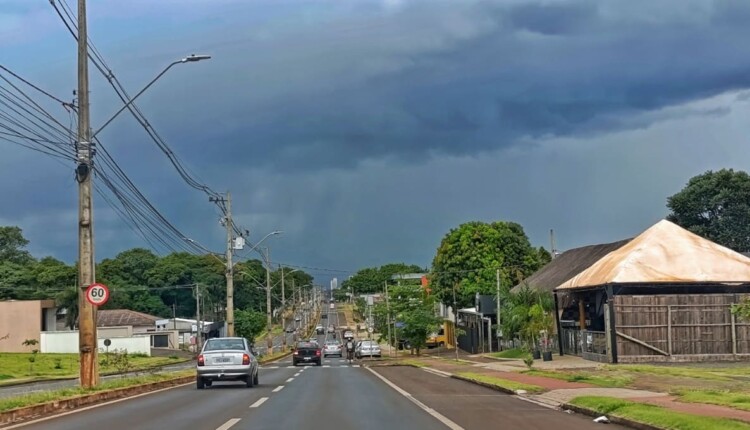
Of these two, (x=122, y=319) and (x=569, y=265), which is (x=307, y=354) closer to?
(x=569, y=265)

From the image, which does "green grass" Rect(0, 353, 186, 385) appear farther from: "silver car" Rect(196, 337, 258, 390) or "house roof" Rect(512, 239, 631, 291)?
"house roof" Rect(512, 239, 631, 291)

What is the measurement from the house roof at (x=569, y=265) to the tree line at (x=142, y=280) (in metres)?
56.6

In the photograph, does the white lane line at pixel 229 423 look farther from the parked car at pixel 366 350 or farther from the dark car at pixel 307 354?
the parked car at pixel 366 350

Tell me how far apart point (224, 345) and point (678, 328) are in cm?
1929

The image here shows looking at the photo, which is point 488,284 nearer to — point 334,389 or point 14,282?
point 334,389

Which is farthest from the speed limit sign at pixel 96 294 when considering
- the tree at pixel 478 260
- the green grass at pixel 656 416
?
the tree at pixel 478 260

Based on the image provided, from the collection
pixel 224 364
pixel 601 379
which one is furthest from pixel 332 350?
pixel 601 379

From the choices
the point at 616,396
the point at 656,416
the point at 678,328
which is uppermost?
the point at 678,328

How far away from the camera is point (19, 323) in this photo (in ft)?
270

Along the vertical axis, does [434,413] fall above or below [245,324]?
above

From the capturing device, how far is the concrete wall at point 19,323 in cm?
8144

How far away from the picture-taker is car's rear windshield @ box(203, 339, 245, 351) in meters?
25.9

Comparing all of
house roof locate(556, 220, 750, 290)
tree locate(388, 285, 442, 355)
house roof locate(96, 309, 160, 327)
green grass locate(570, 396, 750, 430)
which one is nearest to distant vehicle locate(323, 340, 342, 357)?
tree locate(388, 285, 442, 355)

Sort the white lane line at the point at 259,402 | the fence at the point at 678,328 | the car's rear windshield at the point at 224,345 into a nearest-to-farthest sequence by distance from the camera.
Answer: the white lane line at the point at 259,402
the car's rear windshield at the point at 224,345
the fence at the point at 678,328
